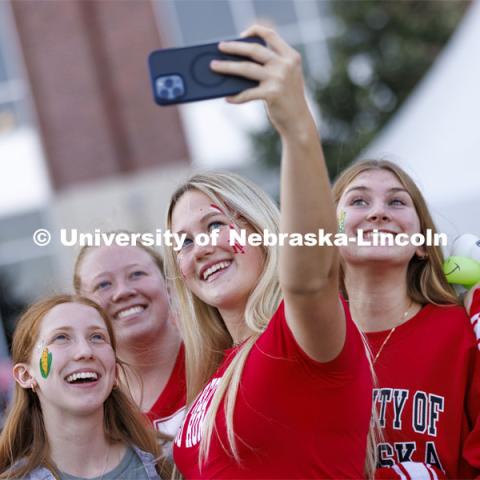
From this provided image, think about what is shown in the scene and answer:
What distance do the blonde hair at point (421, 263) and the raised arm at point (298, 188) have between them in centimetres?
104

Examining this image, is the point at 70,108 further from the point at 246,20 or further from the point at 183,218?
the point at 183,218

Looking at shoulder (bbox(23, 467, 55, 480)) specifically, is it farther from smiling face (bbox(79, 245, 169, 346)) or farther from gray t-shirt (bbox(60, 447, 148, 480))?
smiling face (bbox(79, 245, 169, 346))

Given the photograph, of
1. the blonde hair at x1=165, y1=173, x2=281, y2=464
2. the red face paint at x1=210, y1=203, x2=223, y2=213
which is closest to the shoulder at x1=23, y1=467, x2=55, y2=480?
the blonde hair at x1=165, y1=173, x2=281, y2=464

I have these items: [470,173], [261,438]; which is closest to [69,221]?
[470,173]

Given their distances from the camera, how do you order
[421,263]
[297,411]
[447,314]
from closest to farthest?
[297,411] < [447,314] < [421,263]

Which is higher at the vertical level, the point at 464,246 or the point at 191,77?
the point at 191,77

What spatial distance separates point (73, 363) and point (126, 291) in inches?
26.6

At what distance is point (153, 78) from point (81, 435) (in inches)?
52.4

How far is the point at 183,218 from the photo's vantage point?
2199 millimetres

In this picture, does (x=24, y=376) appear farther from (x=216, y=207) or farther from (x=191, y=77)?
(x=191, y=77)

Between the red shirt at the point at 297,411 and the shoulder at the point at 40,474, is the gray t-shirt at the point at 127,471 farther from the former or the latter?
the red shirt at the point at 297,411

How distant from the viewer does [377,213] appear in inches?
97.2

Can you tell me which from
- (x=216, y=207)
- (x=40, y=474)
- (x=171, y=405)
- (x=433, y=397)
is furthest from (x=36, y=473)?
(x=433, y=397)

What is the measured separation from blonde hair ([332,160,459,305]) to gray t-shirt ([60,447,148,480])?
865mm
